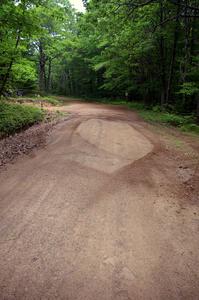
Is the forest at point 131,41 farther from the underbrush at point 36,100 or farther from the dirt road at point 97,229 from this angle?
the dirt road at point 97,229

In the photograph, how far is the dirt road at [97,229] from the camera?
2.57 meters

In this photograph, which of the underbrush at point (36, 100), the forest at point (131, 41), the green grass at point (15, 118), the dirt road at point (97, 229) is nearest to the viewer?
the dirt road at point (97, 229)

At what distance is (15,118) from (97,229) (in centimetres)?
707

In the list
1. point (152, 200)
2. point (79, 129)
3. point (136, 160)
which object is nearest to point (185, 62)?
point (79, 129)

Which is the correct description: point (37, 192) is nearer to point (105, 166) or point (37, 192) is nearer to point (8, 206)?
point (8, 206)

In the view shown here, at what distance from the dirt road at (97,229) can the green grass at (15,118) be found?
9.63 feet

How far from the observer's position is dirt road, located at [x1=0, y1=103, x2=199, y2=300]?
8.43ft

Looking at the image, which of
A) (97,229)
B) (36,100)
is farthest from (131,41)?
(97,229)

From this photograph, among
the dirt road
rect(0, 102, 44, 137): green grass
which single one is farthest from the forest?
the dirt road

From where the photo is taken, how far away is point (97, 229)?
11.1ft

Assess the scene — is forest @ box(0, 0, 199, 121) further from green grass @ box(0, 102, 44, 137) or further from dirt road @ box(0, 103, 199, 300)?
dirt road @ box(0, 103, 199, 300)

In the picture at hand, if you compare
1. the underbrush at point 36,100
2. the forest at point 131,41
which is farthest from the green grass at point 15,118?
the underbrush at point 36,100

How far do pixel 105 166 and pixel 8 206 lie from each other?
227cm

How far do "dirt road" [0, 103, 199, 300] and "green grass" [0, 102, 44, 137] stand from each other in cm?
293
